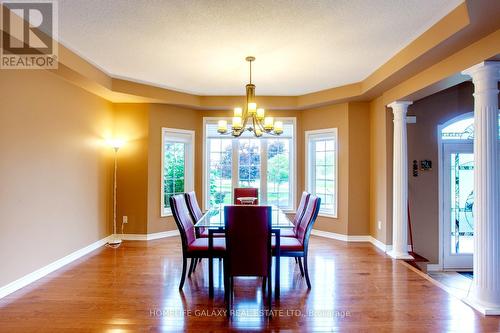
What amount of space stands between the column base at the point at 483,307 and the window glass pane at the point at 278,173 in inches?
135

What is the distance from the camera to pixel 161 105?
5391mm

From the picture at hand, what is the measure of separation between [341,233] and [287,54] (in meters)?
3.43

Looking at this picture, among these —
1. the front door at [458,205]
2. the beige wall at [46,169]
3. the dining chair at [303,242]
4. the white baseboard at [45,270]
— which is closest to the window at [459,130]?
the front door at [458,205]

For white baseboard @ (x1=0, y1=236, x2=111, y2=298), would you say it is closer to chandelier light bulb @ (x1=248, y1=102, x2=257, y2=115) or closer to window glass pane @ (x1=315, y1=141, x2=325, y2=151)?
chandelier light bulb @ (x1=248, y1=102, x2=257, y2=115)

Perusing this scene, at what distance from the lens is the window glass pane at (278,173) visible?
5.94 m

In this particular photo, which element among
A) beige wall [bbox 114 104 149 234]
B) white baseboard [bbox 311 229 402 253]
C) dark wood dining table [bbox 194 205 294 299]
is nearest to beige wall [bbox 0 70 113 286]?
beige wall [bbox 114 104 149 234]

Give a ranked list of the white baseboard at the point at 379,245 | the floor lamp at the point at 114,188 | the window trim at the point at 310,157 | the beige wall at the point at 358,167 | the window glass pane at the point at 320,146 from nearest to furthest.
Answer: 1. the white baseboard at the point at 379,245
2. the floor lamp at the point at 114,188
3. the beige wall at the point at 358,167
4. the window trim at the point at 310,157
5. the window glass pane at the point at 320,146

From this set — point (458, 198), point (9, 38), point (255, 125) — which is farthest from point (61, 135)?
point (458, 198)

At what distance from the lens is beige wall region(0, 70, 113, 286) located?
3.01m

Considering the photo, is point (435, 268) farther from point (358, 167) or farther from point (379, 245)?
point (358, 167)

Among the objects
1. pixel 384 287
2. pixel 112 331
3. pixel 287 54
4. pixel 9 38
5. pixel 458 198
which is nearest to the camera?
pixel 112 331

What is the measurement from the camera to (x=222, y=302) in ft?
9.48

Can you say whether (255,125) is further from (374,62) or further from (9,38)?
(9,38)

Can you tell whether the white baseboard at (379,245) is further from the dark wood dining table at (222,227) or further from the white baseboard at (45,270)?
the white baseboard at (45,270)
